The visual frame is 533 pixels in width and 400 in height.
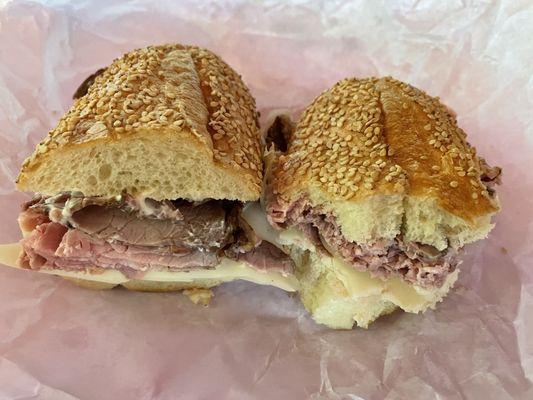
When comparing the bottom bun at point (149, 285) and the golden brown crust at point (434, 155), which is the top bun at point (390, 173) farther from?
the bottom bun at point (149, 285)

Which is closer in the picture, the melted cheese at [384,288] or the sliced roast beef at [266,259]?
the melted cheese at [384,288]

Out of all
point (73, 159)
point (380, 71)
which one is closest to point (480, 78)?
point (380, 71)

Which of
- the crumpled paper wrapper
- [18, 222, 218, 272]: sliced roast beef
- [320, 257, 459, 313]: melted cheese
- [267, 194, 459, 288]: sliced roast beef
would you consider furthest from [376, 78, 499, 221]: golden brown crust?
[18, 222, 218, 272]: sliced roast beef

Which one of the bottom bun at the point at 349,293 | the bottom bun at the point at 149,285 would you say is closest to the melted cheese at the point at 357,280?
the bottom bun at the point at 349,293

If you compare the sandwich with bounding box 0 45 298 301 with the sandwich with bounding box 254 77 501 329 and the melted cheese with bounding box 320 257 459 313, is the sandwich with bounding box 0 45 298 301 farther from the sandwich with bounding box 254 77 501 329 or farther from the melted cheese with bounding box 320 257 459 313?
the melted cheese with bounding box 320 257 459 313

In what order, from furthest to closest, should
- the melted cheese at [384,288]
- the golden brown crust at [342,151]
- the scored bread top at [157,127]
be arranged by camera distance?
the melted cheese at [384,288]
the golden brown crust at [342,151]
the scored bread top at [157,127]

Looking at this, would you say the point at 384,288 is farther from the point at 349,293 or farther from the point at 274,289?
the point at 274,289
